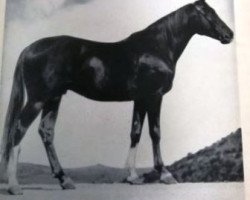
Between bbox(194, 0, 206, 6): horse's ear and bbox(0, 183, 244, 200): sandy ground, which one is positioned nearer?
bbox(0, 183, 244, 200): sandy ground

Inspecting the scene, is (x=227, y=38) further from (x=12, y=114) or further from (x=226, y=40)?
(x=12, y=114)

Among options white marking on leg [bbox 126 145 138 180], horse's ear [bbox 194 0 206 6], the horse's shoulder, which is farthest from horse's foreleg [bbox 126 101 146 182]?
horse's ear [bbox 194 0 206 6]

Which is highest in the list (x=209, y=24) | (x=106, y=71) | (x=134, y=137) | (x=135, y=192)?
(x=209, y=24)

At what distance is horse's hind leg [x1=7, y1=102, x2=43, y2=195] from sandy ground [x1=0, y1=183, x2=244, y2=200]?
0.02m

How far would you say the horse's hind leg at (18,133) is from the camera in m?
1.04

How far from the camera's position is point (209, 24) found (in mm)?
1114

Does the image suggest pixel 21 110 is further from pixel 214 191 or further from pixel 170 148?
pixel 214 191

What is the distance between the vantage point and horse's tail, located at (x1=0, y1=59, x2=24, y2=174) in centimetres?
106

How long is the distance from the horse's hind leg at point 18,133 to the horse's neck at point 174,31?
0.36m

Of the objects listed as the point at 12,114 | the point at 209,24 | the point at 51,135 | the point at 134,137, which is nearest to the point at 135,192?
the point at 134,137

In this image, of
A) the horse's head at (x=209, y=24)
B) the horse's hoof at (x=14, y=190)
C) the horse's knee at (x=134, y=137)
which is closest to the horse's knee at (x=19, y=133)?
the horse's hoof at (x=14, y=190)

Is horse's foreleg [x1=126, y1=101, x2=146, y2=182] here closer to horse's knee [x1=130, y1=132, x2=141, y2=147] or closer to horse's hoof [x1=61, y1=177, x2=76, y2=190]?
horse's knee [x1=130, y1=132, x2=141, y2=147]

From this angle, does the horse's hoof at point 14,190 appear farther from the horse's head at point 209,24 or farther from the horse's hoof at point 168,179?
the horse's head at point 209,24

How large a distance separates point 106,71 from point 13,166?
1.10 feet
